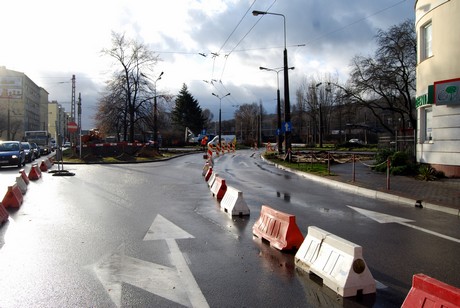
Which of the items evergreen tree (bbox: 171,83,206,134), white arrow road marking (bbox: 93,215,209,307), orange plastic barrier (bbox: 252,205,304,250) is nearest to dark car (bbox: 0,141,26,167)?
white arrow road marking (bbox: 93,215,209,307)

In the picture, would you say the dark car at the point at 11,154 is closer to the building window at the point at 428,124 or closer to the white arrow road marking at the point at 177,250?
the white arrow road marking at the point at 177,250

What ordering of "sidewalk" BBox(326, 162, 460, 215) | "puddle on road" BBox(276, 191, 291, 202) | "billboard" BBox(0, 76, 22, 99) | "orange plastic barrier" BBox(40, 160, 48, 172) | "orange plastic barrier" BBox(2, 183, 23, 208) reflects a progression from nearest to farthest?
"orange plastic barrier" BBox(2, 183, 23, 208) < "sidewalk" BBox(326, 162, 460, 215) < "puddle on road" BBox(276, 191, 291, 202) < "orange plastic barrier" BBox(40, 160, 48, 172) < "billboard" BBox(0, 76, 22, 99)

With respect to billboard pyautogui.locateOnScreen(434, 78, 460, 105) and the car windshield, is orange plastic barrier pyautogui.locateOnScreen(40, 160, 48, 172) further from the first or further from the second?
billboard pyautogui.locateOnScreen(434, 78, 460, 105)

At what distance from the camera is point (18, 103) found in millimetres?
107438

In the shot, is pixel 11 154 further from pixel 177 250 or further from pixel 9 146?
pixel 177 250

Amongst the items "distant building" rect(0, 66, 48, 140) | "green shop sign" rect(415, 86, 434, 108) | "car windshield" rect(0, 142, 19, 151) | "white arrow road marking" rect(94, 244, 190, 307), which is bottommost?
"white arrow road marking" rect(94, 244, 190, 307)

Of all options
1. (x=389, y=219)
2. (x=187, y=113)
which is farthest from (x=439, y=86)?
(x=187, y=113)

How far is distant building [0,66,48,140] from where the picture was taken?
9251 centimetres

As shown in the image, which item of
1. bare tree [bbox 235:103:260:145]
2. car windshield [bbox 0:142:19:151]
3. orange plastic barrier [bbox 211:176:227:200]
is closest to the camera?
orange plastic barrier [bbox 211:176:227:200]

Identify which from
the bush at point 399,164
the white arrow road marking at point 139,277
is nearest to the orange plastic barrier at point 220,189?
the white arrow road marking at point 139,277

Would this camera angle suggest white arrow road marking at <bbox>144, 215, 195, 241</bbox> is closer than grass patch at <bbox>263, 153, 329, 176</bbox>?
Yes

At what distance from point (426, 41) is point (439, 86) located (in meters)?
3.34

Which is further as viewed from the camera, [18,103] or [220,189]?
[18,103]

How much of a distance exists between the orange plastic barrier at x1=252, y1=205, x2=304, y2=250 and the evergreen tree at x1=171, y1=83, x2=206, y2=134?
85642 millimetres
